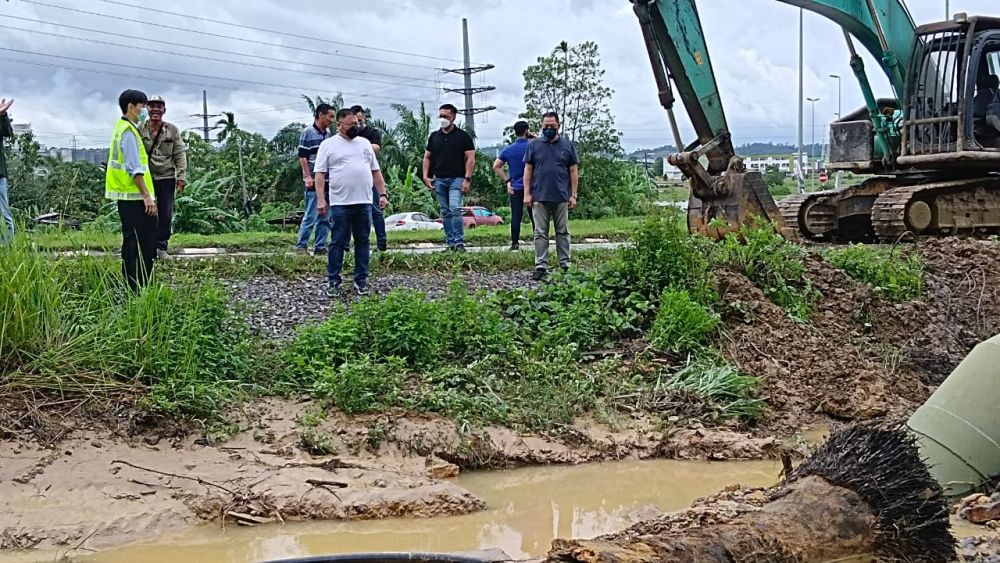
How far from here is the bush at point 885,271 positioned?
10.6 metres

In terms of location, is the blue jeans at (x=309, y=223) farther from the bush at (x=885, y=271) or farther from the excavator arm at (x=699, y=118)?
the bush at (x=885, y=271)

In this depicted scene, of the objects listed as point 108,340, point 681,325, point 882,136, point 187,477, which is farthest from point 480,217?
point 187,477

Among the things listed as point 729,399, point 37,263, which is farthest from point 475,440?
point 37,263

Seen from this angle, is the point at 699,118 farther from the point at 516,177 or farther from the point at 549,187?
the point at 549,187

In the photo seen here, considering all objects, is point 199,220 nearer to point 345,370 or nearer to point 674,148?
point 674,148

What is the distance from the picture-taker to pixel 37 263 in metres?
7.02

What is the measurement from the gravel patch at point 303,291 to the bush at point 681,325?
1.67m

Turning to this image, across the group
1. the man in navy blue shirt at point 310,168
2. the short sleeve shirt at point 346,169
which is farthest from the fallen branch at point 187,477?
the man in navy blue shirt at point 310,168

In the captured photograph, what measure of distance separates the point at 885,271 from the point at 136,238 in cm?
731

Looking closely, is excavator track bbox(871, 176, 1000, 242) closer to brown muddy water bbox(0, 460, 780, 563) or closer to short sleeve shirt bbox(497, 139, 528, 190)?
short sleeve shirt bbox(497, 139, 528, 190)

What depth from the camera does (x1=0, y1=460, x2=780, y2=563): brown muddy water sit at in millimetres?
5344

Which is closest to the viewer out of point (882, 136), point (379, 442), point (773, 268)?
point (379, 442)

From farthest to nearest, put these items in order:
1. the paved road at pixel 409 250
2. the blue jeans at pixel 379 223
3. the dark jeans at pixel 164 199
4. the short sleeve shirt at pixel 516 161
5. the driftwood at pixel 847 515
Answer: the short sleeve shirt at pixel 516 161, the blue jeans at pixel 379 223, the paved road at pixel 409 250, the dark jeans at pixel 164 199, the driftwood at pixel 847 515

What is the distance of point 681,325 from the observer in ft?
29.1
